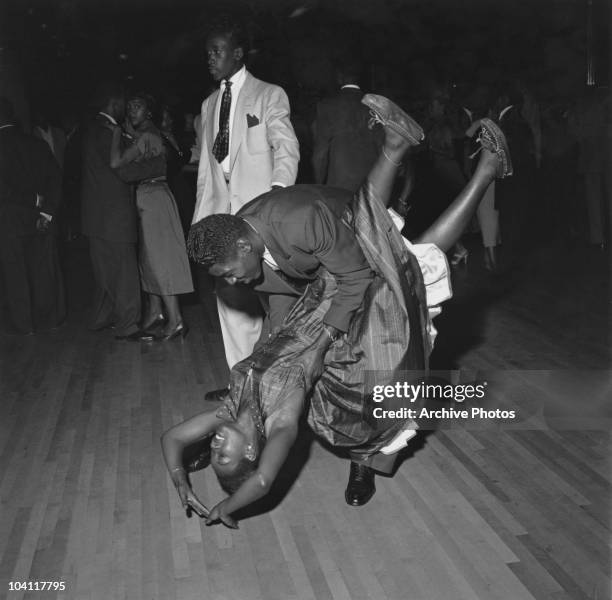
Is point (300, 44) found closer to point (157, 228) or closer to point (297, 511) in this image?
point (157, 228)

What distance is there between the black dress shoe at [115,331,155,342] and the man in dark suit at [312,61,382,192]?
1475mm

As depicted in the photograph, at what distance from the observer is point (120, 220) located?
4.64 meters

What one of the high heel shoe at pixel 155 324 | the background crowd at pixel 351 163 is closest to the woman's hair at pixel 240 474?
the background crowd at pixel 351 163

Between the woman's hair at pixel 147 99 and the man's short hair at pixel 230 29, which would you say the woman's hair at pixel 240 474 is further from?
the woman's hair at pixel 147 99

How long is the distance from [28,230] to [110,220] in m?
0.62

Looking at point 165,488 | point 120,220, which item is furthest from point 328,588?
point 120,220

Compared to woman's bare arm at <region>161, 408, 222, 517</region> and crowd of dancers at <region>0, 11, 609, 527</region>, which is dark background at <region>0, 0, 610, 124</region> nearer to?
crowd of dancers at <region>0, 11, 609, 527</region>

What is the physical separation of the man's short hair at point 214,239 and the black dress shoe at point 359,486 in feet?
2.84

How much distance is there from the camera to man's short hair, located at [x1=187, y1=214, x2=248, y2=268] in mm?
2473

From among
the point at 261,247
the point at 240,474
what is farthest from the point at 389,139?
the point at 240,474

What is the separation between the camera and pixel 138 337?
4703 millimetres

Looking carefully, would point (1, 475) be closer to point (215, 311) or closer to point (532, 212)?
point (215, 311)

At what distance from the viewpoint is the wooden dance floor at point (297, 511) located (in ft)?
7.20

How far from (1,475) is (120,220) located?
2.01 metres
